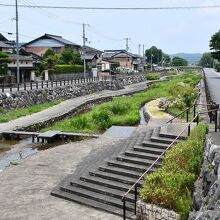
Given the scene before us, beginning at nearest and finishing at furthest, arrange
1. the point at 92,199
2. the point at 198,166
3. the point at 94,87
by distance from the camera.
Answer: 1. the point at 198,166
2. the point at 92,199
3. the point at 94,87

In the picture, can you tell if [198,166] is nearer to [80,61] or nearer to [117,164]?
[117,164]

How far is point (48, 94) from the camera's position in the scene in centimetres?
4475

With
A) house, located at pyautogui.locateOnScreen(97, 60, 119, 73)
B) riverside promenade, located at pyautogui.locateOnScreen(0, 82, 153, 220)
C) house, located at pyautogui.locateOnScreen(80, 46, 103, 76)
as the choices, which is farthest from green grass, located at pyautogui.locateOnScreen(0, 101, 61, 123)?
house, located at pyautogui.locateOnScreen(97, 60, 119, 73)

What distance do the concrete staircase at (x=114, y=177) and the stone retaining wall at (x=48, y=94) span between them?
21866mm

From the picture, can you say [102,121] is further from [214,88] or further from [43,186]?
[214,88]

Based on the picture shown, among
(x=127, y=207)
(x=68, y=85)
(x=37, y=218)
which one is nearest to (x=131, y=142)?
(x=127, y=207)

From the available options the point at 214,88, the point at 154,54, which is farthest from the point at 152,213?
the point at 154,54

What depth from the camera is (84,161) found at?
17.3 m

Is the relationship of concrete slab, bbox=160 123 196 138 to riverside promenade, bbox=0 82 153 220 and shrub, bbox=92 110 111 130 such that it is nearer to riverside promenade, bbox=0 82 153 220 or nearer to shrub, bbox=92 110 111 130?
riverside promenade, bbox=0 82 153 220

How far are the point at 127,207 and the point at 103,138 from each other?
10.3 m

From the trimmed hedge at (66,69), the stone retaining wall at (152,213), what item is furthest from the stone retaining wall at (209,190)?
the trimmed hedge at (66,69)

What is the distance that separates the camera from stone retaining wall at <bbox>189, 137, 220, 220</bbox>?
26.7 ft

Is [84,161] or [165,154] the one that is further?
[84,161]

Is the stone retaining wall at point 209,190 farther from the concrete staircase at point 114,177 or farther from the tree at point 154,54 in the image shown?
the tree at point 154,54
